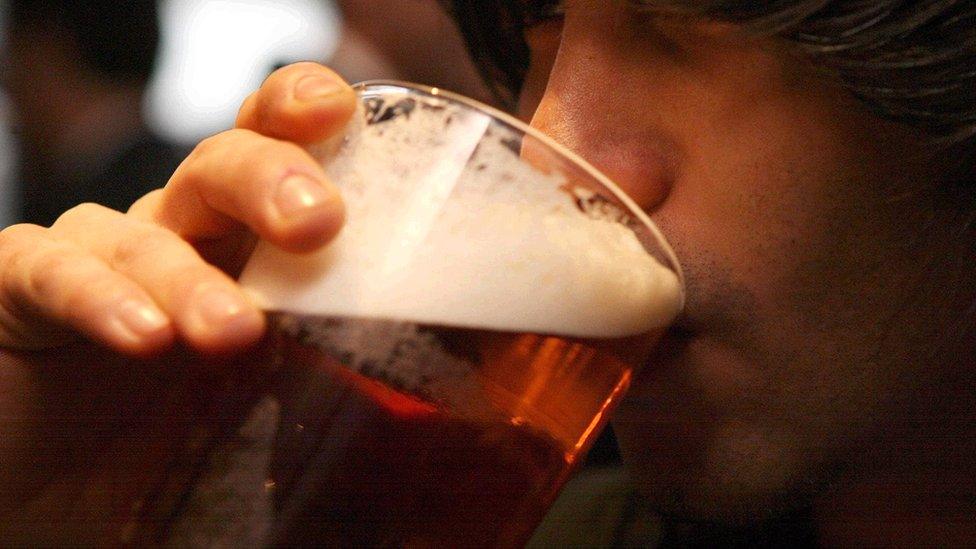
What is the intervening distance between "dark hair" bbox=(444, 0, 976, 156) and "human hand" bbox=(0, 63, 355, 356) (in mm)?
465

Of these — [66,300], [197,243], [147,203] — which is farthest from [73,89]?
[66,300]

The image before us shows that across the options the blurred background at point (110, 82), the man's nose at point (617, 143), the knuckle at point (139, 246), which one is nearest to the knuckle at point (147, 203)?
the knuckle at point (139, 246)

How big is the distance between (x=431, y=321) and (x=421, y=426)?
92 millimetres

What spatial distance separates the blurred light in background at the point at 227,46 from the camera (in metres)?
4.07

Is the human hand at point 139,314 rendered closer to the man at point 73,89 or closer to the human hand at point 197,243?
the human hand at point 197,243

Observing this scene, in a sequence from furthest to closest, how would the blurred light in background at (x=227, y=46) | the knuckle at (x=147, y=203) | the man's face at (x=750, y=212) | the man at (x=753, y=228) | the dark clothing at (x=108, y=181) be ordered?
the blurred light in background at (x=227, y=46) → the dark clothing at (x=108, y=181) → the knuckle at (x=147, y=203) → the man's face at (x=750, y=212) → the man at (x=753, y=228)

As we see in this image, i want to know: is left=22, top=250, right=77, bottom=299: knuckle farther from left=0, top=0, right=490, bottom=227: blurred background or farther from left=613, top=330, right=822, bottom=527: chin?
left=0, top=0, right=490, bottom=227: blurred background

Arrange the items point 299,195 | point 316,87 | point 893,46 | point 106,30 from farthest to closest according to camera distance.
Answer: point 106,30 < point 893,46 < point 316,87 < point 299,195

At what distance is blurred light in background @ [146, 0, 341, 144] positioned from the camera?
407 centimetres

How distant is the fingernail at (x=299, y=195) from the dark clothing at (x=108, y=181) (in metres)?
2.41

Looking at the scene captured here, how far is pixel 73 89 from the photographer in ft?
10.6

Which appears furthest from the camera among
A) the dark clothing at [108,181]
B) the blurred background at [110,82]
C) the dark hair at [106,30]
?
the dark hair at [106,30]

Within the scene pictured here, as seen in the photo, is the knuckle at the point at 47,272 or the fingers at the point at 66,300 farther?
the knuckle at the point at 47,272

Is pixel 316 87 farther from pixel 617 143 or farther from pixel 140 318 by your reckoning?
pixel 617 143
